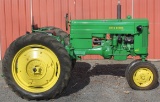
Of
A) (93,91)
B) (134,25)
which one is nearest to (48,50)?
(93,91)

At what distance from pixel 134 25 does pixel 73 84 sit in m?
1.79

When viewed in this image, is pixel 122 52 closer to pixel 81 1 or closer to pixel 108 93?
pixel 108 93

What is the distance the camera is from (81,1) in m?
10.6

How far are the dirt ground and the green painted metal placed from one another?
2.15 feet

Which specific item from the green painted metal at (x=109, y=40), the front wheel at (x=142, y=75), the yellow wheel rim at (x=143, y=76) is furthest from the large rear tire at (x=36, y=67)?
the yellow wheel rim at (x=143, y=76)

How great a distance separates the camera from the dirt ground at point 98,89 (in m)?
7.11

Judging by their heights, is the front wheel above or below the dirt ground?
above

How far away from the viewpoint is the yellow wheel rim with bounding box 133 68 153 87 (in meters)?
7.48

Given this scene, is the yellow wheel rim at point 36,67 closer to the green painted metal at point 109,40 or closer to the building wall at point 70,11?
the green painted metal at point 109,40

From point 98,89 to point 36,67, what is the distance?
1.41m

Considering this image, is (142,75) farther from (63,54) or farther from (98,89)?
(63,54)

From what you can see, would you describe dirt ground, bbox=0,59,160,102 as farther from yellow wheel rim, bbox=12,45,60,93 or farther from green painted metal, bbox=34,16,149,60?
green painted metal, bbox=34,16,149,60

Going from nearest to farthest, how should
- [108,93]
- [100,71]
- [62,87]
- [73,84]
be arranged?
[62,87] → [108,93] → [73,84] → [100,71]

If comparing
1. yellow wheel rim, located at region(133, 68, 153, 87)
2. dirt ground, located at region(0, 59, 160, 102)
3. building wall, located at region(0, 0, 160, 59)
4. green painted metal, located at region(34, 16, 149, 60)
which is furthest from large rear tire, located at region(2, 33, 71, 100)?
building wall, located at region(0, 0, 160, 59)
